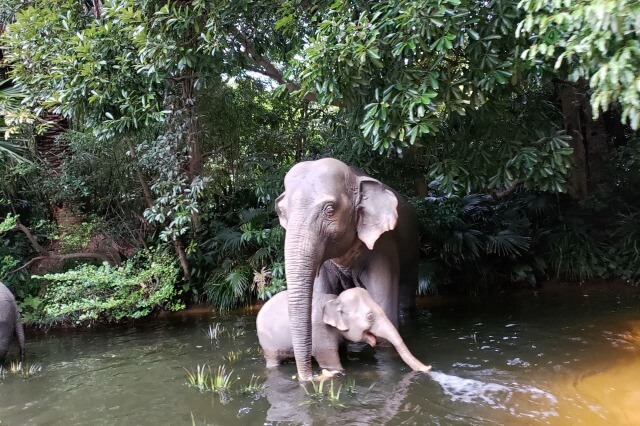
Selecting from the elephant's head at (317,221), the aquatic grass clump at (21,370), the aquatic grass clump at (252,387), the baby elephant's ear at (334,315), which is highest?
the elephant's head at (317,221)

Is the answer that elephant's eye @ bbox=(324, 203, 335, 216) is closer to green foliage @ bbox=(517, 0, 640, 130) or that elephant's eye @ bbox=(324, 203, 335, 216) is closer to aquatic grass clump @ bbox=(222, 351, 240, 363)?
green foliage @ bbox=(517, 0, 640, 130)

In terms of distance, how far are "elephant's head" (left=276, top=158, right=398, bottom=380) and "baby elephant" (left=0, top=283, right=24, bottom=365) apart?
399 centimetres

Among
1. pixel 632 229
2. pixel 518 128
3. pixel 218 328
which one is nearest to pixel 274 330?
pixel 218 328

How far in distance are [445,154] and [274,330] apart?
125 inches

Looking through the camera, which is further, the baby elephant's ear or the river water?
the baby elephant's ear

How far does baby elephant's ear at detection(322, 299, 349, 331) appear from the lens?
500cm

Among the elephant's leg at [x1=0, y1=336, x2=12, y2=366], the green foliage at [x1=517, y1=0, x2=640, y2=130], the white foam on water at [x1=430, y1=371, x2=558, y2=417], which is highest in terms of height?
the green foliage at [x1=517, y1=0, x2=640, y2=130]

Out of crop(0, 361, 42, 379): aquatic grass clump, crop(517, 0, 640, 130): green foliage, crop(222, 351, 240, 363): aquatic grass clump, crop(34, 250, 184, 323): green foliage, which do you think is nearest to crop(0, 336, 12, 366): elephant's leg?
crop(0, 361, 42, 379): aquatic grass clump

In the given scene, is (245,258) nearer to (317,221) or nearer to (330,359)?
(330,359)

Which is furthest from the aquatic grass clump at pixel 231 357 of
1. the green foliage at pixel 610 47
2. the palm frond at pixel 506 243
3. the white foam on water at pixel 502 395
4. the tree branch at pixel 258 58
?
the palm frond at pixel 506 243

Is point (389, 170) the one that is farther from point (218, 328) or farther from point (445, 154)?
point (218, 328)

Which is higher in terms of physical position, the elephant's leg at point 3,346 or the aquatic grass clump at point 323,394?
the elephant's leg at point 3,346

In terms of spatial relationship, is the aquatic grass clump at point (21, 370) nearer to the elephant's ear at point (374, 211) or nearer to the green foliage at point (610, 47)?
the elephant's ear at point (374, 211)

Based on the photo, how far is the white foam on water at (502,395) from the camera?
398cm
